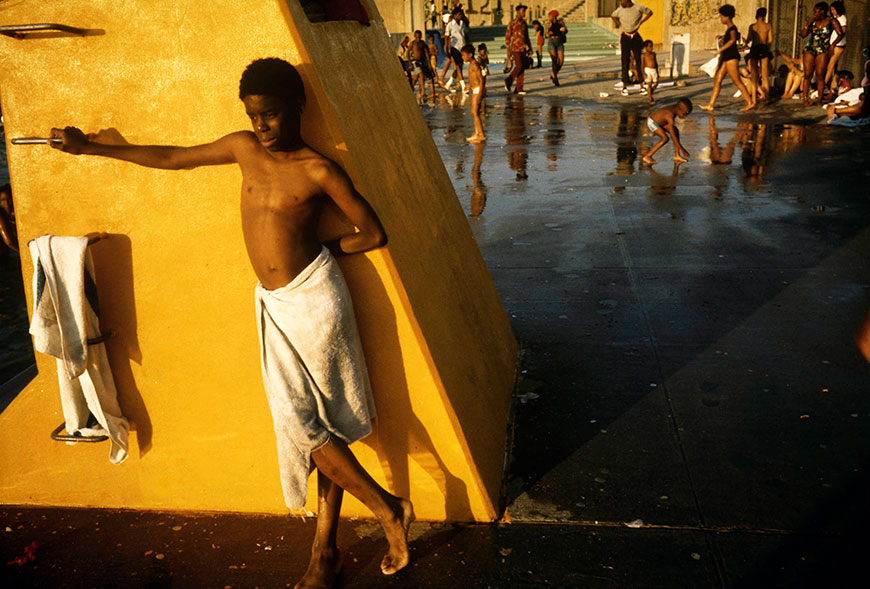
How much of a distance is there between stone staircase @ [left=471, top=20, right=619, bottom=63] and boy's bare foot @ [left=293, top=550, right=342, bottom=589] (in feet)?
90.7

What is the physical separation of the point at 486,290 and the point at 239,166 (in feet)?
6.12

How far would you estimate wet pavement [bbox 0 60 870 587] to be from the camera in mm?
3014

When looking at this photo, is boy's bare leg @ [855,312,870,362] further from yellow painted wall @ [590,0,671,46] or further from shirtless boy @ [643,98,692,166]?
yellow painted wall @ [590,0,671,46]

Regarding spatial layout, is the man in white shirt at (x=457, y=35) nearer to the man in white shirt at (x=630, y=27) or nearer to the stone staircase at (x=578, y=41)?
the man in white shirt at (x=630, y=27)

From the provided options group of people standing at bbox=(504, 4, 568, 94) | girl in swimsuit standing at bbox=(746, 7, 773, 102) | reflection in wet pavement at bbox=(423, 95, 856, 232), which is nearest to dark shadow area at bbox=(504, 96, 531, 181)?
reflection in wet pavement at bbox=(423, 95, 856, 232)

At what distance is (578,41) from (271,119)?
30.5 metres

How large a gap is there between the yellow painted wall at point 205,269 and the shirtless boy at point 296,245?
0.12m

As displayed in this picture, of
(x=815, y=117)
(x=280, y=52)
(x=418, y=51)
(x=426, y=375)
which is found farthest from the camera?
(x=418, y=51)

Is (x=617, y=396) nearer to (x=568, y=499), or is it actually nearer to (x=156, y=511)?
(x=568, y=499)

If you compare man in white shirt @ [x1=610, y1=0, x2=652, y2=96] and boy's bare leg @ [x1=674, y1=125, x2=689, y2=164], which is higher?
man in white shirt @ [x1=610, y1=0, x2=652, y2=96]

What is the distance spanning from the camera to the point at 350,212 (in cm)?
272

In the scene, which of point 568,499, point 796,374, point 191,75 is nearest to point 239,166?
point 191,75

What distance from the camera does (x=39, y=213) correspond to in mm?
3217

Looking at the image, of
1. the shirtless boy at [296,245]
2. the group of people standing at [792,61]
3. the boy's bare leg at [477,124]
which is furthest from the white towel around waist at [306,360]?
the group of people standing at [792,61]
